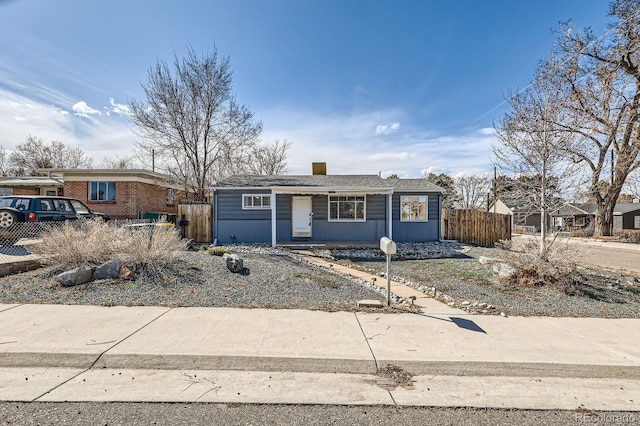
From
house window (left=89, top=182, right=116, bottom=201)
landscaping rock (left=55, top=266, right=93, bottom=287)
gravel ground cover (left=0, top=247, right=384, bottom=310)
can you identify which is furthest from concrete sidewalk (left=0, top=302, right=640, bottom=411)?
house window (left=89, top=182, right=116, bottom=201)

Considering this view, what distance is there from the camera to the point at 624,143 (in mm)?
16359

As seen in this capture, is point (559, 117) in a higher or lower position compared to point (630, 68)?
lower

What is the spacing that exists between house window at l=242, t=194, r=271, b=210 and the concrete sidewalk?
382 inches

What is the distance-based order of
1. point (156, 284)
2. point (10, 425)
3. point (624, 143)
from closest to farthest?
point (10, 425), point (156, 284), point (624, 143)

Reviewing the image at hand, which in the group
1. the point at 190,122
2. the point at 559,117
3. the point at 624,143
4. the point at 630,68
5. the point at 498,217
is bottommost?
the point at 498,217

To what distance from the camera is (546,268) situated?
6762 mm

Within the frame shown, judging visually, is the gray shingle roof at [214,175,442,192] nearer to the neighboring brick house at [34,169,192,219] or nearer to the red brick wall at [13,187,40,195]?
the neighboring brick house at [34,169,192,219]

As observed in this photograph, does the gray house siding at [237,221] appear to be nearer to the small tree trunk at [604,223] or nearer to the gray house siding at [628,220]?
the small tree trunk at [604,223]

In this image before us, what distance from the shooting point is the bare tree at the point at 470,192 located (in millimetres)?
43062

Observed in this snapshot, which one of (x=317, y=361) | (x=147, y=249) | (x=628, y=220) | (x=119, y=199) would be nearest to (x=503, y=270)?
(x=317, y=361)

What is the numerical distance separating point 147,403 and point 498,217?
16.8 meters

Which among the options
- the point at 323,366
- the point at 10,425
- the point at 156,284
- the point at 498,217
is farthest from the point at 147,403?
the point at 498,217

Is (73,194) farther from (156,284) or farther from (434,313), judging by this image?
(434,313)

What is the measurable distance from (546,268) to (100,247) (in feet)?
31.6
